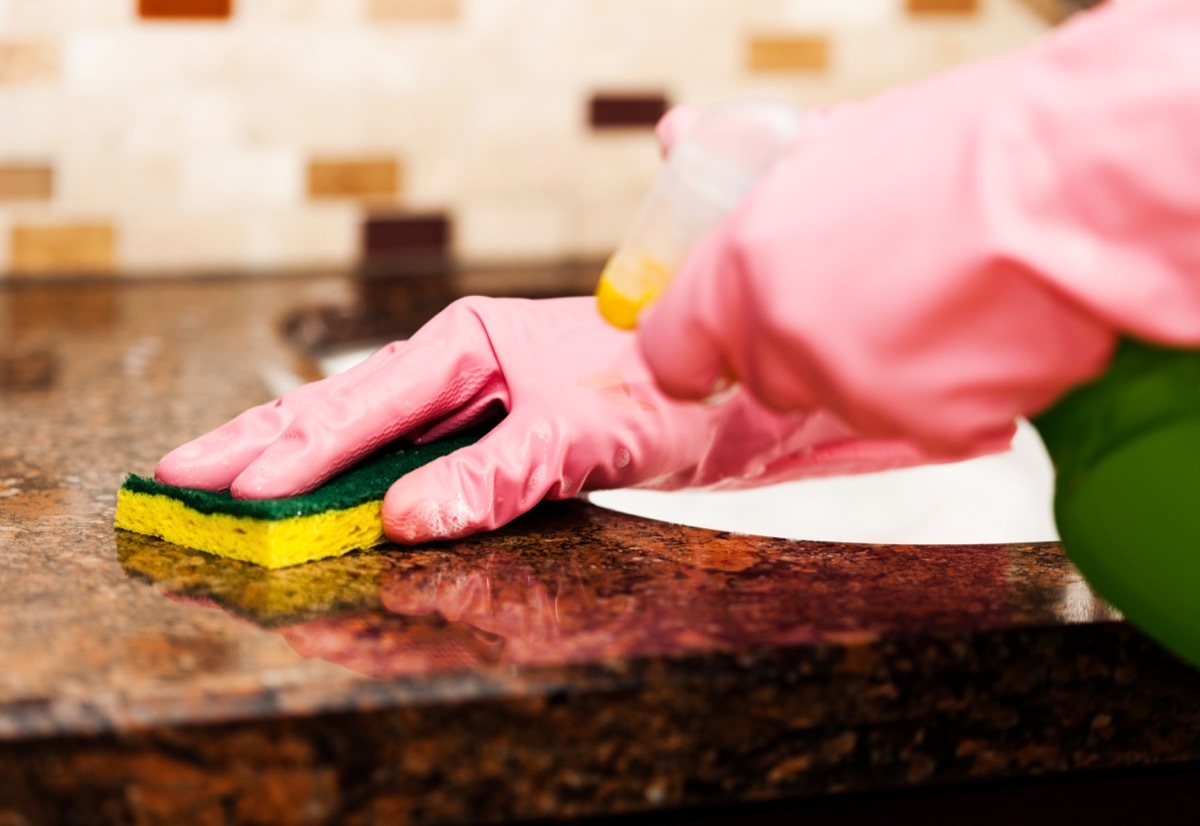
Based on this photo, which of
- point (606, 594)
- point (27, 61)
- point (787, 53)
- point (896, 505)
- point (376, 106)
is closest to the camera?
point (606, 594)

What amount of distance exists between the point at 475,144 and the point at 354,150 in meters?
0.13

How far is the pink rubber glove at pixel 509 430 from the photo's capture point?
0.57 metres

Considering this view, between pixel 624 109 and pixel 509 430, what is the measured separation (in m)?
0.92

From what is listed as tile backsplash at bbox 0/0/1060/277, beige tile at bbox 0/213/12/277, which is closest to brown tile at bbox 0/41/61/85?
tile backsplash at bbox 0/0/1060/277

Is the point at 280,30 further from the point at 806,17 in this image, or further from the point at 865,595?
the point at 865,595

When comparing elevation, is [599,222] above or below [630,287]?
below

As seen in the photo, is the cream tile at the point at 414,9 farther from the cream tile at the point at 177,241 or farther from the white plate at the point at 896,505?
the white plate at the point at 896,505

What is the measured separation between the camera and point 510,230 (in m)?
1.45

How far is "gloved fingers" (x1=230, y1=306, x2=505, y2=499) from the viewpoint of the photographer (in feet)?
1.84

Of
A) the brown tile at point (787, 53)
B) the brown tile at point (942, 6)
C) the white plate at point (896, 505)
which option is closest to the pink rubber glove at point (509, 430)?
the white plate at point (896, 505)

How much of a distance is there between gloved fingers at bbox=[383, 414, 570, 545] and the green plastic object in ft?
0.77

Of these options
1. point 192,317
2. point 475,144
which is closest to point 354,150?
point 475,144

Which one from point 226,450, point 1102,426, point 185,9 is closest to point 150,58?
point 185,9

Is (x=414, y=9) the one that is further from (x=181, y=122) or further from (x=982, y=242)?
(x=982, y=242)
